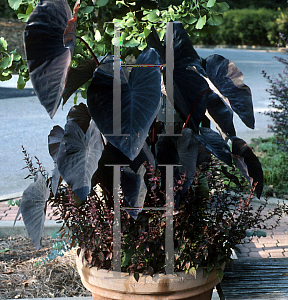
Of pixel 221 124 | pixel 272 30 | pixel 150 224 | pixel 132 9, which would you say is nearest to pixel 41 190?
pixel 150 224

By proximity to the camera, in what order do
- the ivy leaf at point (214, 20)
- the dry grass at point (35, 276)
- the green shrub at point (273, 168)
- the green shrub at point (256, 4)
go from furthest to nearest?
1. the green shrub at point (256, 4)
2. the green shrub at point (273, 168)
3. the ivy leaf at point (214, 20)
4. the dry grass at point (35, 276)

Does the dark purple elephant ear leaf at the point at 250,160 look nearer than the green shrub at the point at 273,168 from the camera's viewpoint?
Yes

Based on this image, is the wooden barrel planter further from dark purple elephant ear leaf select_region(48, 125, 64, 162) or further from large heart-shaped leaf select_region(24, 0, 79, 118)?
large heart-shaped leaf select_region(24, 0, 79, 118)

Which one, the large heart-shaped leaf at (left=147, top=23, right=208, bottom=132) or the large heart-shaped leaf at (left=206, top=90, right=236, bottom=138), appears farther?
the large heart-shaped leaf at (left=206, top=90, right=236, bottom=138)

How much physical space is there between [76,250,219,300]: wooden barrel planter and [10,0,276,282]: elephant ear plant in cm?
6

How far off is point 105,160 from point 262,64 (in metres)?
16.0

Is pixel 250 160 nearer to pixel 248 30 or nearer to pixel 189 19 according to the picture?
pixel 189 19

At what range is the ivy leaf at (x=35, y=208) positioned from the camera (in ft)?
→ 5.49

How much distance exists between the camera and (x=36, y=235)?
1.66m

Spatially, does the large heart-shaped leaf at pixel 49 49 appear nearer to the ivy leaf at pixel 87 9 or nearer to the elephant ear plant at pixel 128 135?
the elephant ear plant at pixel 128 135

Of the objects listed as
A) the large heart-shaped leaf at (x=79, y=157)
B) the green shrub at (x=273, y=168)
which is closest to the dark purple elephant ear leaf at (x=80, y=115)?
the large heart-shaped leaf at (x=79, y=157)

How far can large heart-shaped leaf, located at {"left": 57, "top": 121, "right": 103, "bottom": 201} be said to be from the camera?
151cm

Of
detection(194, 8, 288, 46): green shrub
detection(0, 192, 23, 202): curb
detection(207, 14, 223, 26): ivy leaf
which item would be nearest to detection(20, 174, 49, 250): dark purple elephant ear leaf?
detection(207, 14, 223, 26): ivy leaf

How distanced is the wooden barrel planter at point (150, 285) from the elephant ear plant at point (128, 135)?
6 centimetres
